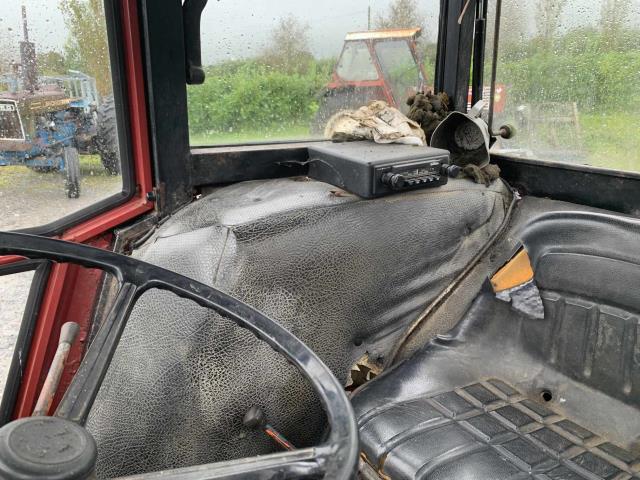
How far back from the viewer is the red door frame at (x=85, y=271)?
1.57 m

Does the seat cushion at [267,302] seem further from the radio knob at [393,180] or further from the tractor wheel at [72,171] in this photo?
the tractor wheel at [72,171]

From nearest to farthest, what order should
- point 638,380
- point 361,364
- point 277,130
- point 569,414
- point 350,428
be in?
point 350,428, point 638,380, point 569,414, point 361,364, point 277,130

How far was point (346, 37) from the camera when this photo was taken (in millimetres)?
2164

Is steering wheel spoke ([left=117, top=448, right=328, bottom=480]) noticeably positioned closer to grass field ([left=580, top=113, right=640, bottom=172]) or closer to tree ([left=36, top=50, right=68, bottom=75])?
tree ([left=36, top=50, right=68, bottom=75])

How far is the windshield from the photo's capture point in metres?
1.35

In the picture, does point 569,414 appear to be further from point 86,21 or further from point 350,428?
point 86,21

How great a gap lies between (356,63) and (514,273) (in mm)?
1059

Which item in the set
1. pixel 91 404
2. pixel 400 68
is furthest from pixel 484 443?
pixel 400 68

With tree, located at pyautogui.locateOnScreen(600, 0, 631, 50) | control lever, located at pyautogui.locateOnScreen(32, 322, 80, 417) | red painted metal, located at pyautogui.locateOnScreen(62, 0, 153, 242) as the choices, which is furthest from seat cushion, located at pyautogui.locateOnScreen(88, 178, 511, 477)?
tree, located at pyautogui.locateOnScreen(600, 0, 631, 50)

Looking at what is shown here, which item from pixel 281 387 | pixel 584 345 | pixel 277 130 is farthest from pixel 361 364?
pixel 277 130

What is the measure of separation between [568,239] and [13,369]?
5.30 ft

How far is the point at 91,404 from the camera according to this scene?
0.83m

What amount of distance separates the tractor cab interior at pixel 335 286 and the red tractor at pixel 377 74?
15mm

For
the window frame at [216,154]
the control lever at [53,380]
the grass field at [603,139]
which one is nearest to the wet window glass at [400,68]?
the window frame at [216,154]
